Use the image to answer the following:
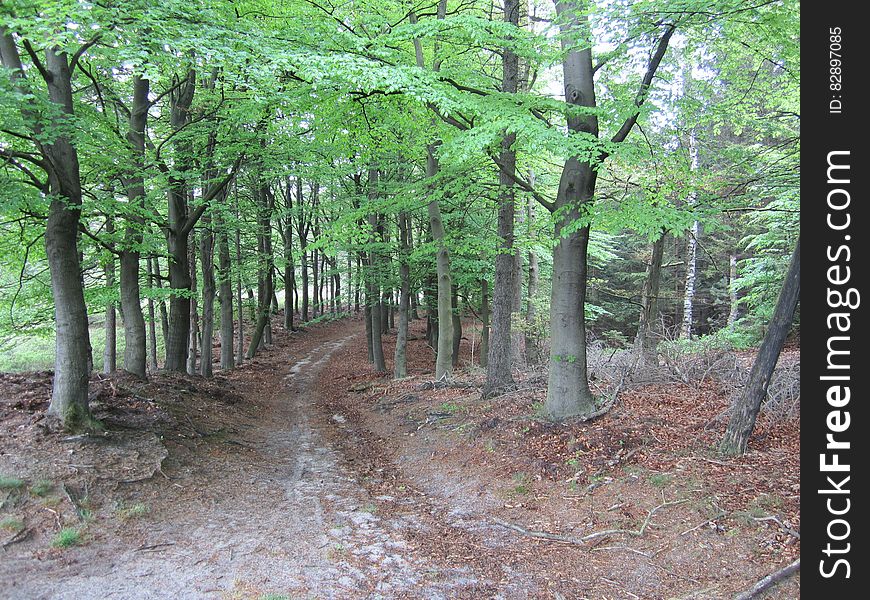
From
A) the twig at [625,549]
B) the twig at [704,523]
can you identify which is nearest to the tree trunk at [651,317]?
the twig at [704,523]

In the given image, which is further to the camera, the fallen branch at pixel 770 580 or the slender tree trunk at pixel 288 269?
the slender tree trunk at pixel 288 269

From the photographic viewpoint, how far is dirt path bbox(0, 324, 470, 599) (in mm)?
3975

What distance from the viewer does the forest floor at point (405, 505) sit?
4180mm

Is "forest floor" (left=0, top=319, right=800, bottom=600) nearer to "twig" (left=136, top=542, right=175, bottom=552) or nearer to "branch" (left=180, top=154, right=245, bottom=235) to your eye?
"twig" (left=136, top=542, right=175, bottom=552)

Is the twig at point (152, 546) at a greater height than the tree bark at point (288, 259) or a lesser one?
lesser

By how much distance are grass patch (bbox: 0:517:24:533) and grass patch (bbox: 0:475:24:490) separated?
514 millimetres

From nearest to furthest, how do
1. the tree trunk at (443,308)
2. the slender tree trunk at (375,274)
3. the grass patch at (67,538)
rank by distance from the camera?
the grass patch at (67,538) → the tree trunk at (443,308) → the slender tree trunk at (375,274)

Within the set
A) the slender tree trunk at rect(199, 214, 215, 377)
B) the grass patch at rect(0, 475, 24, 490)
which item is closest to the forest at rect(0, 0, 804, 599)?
the grass patch at rect(0, 475, 24, 490)

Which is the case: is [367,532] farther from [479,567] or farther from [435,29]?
[435,29]

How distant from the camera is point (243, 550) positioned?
4684 millimetres

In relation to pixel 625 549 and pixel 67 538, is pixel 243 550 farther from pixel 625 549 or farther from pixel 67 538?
pixel 625 549
